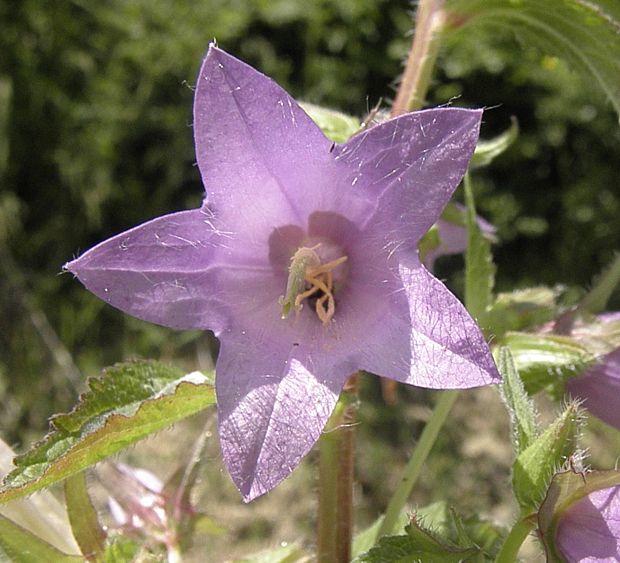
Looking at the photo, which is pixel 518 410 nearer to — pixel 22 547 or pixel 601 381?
pixel 601 381

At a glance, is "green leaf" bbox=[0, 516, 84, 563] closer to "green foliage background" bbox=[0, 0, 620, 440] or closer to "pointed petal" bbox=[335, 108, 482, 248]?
"pointed petal" bbox=[335, 108, 482, 248]

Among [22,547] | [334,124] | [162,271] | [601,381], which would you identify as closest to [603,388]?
[601,381]

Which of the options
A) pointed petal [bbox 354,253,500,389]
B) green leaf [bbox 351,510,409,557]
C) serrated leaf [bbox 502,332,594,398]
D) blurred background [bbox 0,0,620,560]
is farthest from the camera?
blurred background [bbox 0,0,620,560]

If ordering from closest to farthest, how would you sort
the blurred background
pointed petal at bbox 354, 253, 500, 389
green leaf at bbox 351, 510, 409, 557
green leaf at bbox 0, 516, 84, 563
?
pointed petal at bbox 354, 253, 500, 389, green leaf at bbox 0, 516, 84, 563, green leaf at bbox 351, 510, 409, 557, the blurred background

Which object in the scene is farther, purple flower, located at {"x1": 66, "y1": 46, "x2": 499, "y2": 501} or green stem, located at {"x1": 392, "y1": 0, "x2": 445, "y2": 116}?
green stem, located at {"x1": 392, "y1": 0, "x2": 445, "y2": 116}

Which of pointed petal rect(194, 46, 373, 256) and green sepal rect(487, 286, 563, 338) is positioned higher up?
pointed petal rect(194, 46, 373, 256)

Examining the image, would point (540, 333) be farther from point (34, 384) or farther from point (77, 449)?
point (34, 384)

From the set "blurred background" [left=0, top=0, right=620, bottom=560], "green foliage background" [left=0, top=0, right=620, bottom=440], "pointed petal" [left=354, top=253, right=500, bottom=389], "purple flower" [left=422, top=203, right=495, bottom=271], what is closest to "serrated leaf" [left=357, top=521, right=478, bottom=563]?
"pointed petal" [left=354, top=253, right=500, bottom=389]

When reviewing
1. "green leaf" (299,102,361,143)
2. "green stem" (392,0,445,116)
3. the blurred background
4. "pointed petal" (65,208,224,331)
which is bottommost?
the blurred background
